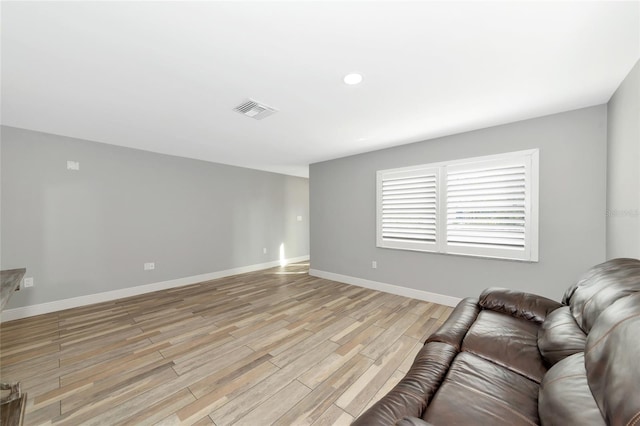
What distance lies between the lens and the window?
Answer: 2.86m

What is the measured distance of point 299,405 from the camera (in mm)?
1634

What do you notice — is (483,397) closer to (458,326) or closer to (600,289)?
(458,326)

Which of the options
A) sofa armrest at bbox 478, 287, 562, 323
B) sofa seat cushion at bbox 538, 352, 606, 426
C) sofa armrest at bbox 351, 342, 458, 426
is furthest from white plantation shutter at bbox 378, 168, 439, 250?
sofa seat cushion at bbox 538, 352, 606, 426

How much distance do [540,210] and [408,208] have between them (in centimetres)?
155

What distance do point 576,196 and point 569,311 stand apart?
1859 millimetres

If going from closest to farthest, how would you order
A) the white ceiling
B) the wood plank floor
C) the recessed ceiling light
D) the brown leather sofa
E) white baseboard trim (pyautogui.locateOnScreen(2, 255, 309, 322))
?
1. the brown leather sofa
2. the white ceiling
3. the wood plank floor
4. the recessed ceiling light
5. white baseboard trim (pyautogui.locateOnScreen(2, 255, 309, 322))

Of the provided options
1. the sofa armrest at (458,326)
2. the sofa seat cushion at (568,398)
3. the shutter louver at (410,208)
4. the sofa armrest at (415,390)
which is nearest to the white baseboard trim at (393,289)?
the shutter louver at (410,208)

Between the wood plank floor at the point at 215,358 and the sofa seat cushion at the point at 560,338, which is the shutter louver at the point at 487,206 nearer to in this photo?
the wood plank floor at the point at 215,358

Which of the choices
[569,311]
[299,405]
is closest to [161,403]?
[299,405]

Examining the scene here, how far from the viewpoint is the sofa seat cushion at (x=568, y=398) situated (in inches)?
28.7

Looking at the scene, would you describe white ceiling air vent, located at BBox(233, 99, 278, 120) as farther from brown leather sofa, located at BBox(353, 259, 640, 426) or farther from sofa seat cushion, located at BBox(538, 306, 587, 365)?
sofa seat cushion, located at BBox(538, 306, 587, 365)

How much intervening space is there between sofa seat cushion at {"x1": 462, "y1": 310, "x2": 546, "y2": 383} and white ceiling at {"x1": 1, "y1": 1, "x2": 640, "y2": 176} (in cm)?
189

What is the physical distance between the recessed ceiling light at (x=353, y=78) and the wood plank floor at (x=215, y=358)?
2.41 m

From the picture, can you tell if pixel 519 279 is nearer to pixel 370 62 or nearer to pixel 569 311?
pixel 569 311
